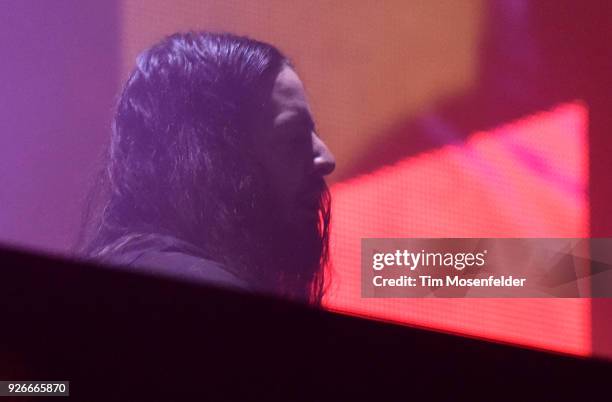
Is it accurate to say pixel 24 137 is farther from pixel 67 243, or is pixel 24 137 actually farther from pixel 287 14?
Answer: pixel 287 14

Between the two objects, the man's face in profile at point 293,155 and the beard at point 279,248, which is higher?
the man's face in profile at point 293,155

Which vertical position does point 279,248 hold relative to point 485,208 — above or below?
below

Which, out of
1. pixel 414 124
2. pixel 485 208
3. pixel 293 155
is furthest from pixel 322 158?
pixel 485 208

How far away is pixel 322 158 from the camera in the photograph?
76.4 inches

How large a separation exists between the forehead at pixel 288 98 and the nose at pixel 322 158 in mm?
74

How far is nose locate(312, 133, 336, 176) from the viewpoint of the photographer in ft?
6.36

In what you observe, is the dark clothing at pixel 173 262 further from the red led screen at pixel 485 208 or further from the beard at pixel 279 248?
the red led screen at pixel 485 208

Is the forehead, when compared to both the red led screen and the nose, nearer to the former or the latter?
the nose

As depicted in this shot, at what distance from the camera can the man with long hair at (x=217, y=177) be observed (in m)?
1.90

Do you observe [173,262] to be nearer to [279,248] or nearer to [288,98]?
[279,248]

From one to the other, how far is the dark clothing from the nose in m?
0.35

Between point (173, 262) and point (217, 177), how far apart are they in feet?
0.79

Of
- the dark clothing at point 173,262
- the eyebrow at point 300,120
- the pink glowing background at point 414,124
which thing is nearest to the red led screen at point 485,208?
the pink glowing background at point 414,124

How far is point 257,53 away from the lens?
77.3 inches
